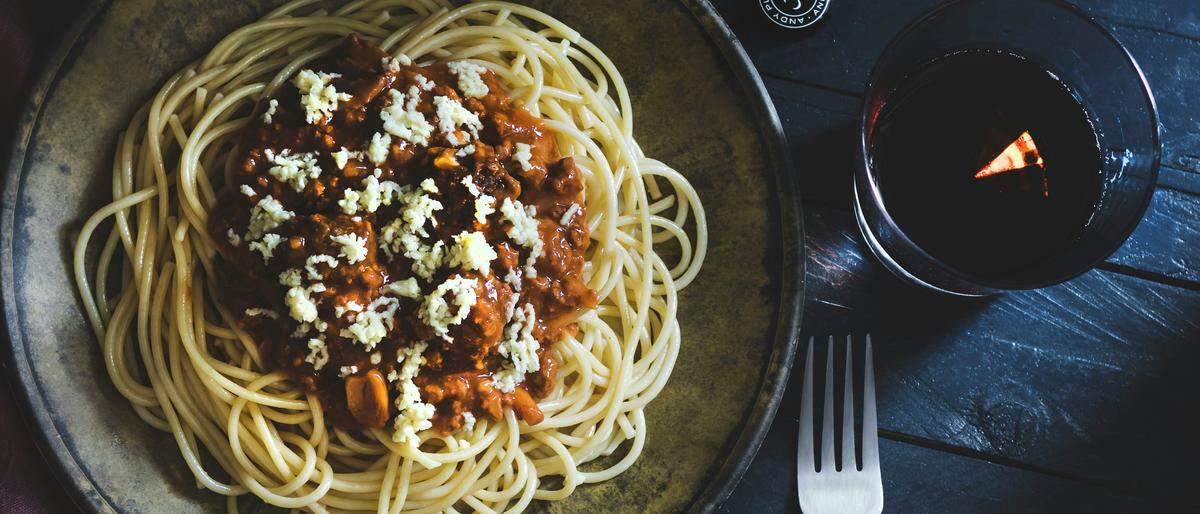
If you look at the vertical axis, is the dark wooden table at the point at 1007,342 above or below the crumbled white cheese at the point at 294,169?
below

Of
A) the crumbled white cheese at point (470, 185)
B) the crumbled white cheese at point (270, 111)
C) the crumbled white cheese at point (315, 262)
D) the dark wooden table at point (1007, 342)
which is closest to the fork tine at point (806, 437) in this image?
the dark wooden table at point (1007, 342)

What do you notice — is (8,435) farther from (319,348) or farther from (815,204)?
(815,204)

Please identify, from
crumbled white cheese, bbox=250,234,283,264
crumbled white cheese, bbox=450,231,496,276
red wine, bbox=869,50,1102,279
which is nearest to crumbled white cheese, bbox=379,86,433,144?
crumbled white cheese, bbox=450,231,496,276

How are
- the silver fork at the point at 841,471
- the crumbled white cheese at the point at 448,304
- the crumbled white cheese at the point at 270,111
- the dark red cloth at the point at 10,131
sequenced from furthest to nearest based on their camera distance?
the silver fork at the point at 841,471 < the dark red cloth at the point at 10,131 < the crumbled white cheese at the point at 270,111 < the crumbled white cheese at the point at 448,304

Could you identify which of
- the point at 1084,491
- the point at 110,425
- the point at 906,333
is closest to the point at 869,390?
the point at 906,333

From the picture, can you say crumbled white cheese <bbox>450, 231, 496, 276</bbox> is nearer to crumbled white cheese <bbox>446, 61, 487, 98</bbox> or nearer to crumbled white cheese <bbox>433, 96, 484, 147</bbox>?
crumbled white cheese <bbox>433, 96, 484, 147</bbox>

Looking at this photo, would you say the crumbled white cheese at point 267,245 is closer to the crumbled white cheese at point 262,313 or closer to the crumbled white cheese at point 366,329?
the crumbled white cheese at point 262,313
